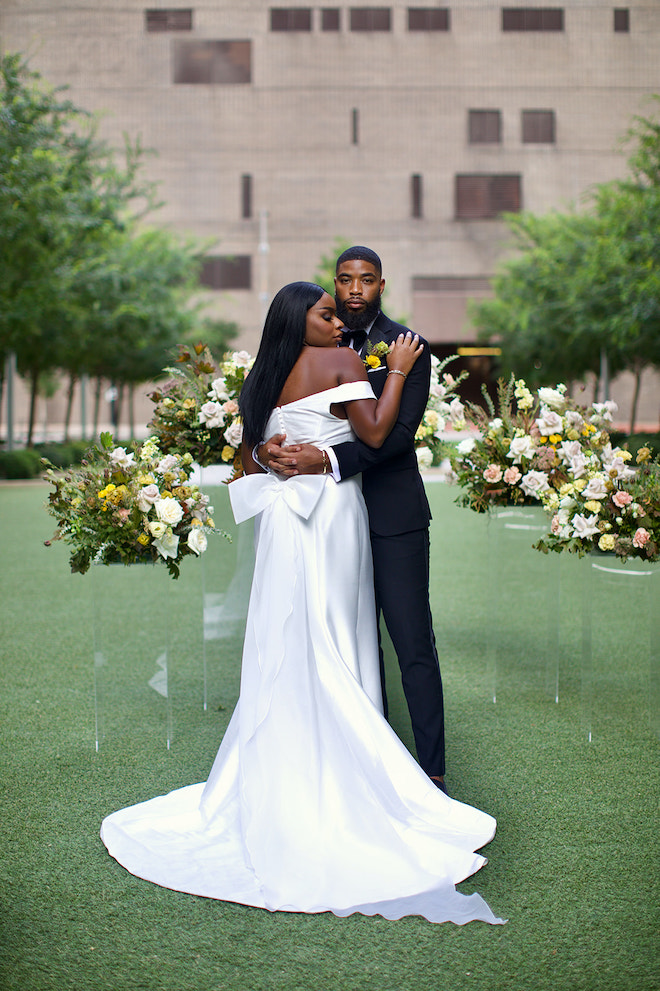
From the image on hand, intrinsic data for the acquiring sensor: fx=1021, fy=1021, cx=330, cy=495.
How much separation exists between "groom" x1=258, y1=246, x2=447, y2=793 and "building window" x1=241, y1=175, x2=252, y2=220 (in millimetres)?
47480

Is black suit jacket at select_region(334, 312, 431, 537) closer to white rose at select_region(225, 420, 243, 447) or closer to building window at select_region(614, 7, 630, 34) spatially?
white rose at select_region(225, 420, 243, 447)

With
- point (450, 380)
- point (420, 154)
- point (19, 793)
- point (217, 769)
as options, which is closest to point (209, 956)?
point (217, 769)

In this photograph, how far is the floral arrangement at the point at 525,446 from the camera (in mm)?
5781

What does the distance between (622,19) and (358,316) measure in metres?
51.6

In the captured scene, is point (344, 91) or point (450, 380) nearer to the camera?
point (450, 380)

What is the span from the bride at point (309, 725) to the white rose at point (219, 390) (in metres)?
1.79

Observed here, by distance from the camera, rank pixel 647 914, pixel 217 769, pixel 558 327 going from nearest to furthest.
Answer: pixel 647 914, pixel 217 769, pixel 558 327

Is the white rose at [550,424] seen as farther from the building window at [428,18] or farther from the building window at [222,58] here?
the building window at [428,18]

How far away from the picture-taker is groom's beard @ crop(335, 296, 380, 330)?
4562 mm

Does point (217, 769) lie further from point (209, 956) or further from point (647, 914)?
point (647, 914)

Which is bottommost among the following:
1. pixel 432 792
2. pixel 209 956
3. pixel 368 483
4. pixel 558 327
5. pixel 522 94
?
pixel 209 956

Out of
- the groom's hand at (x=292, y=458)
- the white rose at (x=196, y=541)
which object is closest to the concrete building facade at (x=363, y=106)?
the white rose at (x=196, y=541)

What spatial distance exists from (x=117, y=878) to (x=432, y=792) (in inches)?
50.2

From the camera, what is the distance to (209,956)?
130 inches
